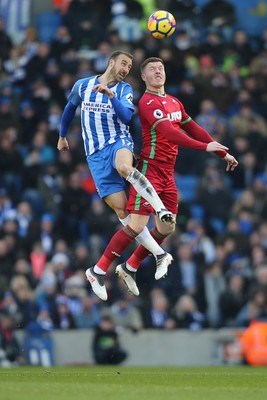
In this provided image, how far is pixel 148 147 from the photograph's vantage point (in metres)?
14.0

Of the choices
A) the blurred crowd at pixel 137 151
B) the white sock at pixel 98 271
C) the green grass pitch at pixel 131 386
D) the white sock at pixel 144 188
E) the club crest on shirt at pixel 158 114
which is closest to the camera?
the green grass pitch at pixel 131 386

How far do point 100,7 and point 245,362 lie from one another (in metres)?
8.19

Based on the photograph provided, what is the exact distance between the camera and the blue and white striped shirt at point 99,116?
45.2 ft

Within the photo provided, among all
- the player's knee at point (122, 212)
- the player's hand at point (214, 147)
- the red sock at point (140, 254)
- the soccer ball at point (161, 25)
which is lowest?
the red sock at point (140, 254)

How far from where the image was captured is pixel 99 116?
13797mm

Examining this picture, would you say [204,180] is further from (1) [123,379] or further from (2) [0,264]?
(1) [123,379]

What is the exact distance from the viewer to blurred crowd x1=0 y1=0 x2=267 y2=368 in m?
19.1

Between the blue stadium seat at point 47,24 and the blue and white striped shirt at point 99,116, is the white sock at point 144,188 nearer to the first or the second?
the blue and white striped shirt at point 99,116

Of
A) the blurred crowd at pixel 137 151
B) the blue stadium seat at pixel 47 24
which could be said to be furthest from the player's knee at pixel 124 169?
the blue stadium seat at pixel 47 24

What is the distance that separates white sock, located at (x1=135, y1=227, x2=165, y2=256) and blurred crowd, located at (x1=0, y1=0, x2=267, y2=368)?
4.54 metres

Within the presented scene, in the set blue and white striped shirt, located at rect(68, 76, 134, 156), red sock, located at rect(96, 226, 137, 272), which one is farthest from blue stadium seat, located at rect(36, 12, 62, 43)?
red sock, located at rect(96, 226, 137, 272)

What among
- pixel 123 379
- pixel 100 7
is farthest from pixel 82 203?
pixel 123 379

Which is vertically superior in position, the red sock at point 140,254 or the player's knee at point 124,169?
the player's knee at point 124,169

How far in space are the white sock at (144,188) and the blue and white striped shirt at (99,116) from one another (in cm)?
51
